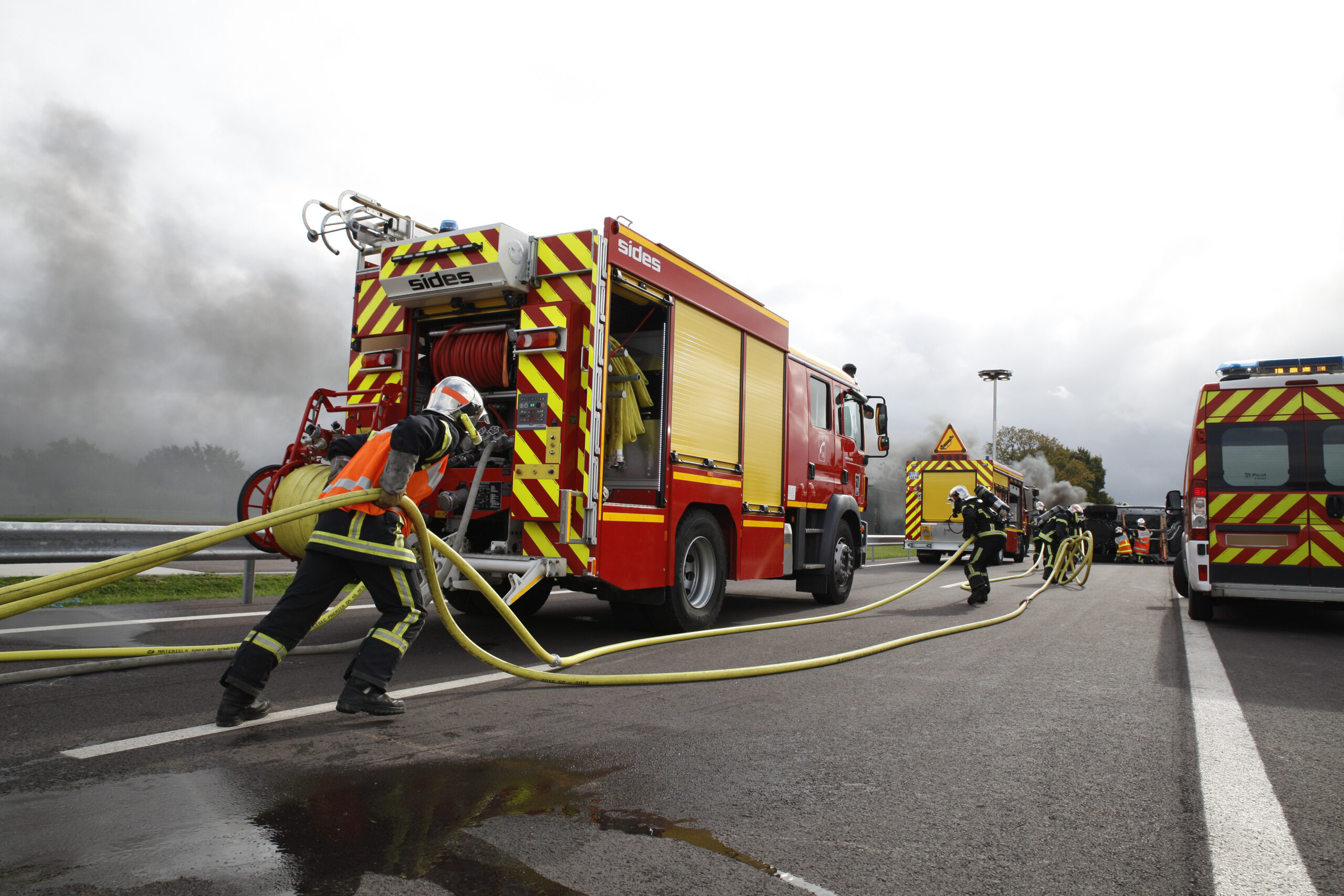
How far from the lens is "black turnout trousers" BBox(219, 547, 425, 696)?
3.78 meters

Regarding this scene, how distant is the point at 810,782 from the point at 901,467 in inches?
1659

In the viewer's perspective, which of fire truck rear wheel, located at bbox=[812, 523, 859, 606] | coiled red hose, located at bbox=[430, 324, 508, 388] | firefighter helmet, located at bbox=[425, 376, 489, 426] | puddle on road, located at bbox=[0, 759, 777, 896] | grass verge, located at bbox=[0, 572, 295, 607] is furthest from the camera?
fire truck rear wheel, located at bbox=[812, 523, 859, 606]

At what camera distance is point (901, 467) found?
144 ft

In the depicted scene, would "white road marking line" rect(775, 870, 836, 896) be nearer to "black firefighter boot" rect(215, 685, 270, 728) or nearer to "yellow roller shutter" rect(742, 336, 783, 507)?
"black firefighter boot" rect(215, 685, 270, 728)

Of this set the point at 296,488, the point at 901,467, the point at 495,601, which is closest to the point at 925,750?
the point at 495,601

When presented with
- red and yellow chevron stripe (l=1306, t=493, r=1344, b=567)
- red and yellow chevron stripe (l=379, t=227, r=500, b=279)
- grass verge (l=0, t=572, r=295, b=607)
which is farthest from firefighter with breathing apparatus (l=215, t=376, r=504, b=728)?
red and yellow chevron stripe (l=1306, t=493, r=1344, b=567)

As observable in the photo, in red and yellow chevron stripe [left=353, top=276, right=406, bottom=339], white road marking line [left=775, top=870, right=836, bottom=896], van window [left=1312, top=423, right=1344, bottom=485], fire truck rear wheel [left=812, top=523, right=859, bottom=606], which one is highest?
red and yellow chevron stripe [left=353, top=276, right=406, bottom=339]

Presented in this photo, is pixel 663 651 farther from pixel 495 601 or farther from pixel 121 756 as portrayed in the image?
pixel 121 756

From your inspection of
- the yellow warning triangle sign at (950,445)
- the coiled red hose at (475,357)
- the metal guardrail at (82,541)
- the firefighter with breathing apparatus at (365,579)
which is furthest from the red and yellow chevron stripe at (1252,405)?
the yellow warning triangle sign at (950,445)

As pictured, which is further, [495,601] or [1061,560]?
[1061,560]

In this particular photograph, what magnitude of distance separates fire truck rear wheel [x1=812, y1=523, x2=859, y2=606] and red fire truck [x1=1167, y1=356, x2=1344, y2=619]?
3.57m

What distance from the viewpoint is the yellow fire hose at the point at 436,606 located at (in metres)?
3.10

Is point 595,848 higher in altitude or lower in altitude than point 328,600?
lower

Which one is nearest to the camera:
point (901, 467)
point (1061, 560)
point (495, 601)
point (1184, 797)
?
point (1184, 797)
